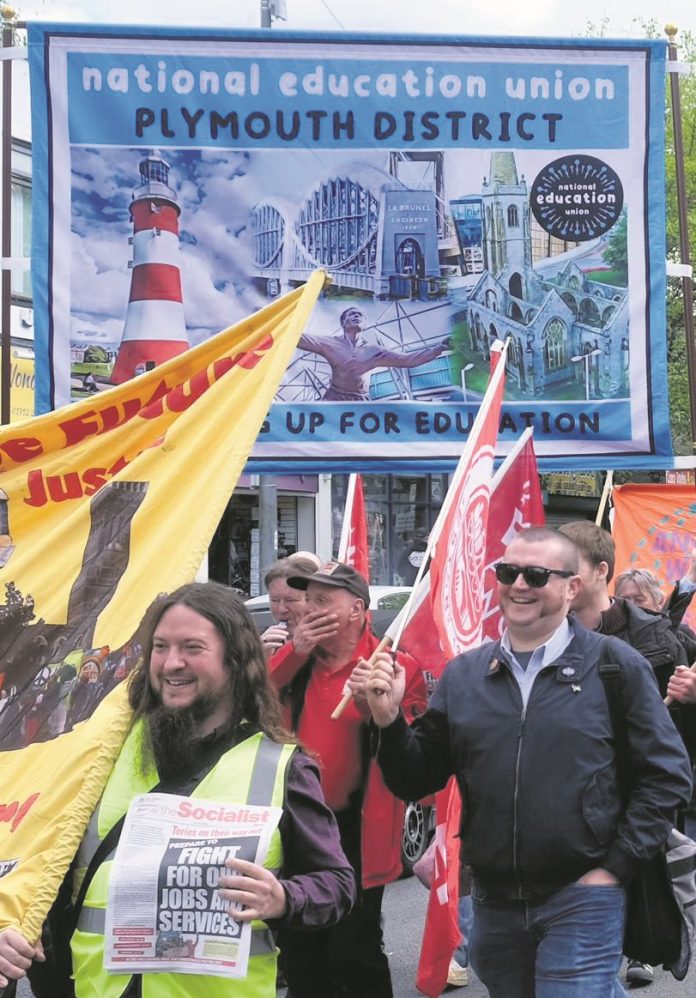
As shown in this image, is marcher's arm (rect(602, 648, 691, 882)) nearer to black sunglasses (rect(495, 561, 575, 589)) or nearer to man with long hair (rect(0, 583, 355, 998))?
black sunglasses (rect(495, 561, 575, 589))

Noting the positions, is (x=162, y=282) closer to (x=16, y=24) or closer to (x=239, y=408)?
(x=16, y=24)

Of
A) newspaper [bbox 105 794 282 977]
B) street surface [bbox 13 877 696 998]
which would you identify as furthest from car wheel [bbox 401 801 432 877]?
newspaper [bbox 105 794 282 977]

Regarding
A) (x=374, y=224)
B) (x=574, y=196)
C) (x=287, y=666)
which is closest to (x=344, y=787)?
(x=287, y=666)

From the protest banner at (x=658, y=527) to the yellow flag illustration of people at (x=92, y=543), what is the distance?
22.4 ft

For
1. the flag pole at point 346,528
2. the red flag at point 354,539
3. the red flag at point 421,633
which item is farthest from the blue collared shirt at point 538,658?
the red flag at point 354,539

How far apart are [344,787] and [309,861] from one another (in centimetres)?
181

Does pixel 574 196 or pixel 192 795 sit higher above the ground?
pixel 574 196

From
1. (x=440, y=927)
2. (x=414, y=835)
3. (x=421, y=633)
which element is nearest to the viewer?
(x=440, y=927)

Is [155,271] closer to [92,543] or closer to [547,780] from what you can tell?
[92,543]

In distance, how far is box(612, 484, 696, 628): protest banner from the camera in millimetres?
10727

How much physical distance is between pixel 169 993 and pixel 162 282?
4.02m

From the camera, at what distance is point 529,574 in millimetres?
3898

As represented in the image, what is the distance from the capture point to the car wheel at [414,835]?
8.59 meters

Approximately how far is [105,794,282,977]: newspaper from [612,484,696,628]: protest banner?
318 inches
